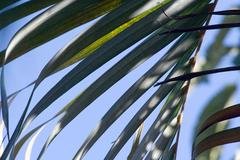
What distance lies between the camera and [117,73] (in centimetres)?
79

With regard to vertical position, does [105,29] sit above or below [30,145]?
above

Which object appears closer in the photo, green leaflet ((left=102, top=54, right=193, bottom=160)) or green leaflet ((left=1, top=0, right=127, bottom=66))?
green leaflet ((left=1, top=0, right=127, bottom=66))

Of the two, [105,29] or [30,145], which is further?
[30,145]

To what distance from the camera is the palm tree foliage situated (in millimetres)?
708

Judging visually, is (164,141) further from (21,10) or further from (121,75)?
(21,10)

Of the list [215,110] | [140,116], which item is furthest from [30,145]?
[215,110]

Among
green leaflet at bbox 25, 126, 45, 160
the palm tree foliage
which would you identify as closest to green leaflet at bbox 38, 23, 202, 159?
the palm tree foliage

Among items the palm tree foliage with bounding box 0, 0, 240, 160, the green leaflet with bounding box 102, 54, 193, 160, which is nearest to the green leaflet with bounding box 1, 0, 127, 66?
the palm tree foliage with bounding box 0, 0, 240, 160

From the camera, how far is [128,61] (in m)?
0.80

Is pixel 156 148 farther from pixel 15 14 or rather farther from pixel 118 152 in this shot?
pixel 15 14

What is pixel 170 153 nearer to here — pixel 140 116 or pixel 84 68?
pixel 140 116

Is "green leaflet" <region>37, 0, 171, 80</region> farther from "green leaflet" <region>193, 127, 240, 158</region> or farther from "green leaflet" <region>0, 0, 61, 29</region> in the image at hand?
"green leaflet" <region>193, 127, 240, 158</region>

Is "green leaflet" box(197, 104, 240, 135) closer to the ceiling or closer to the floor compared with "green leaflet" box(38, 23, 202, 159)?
closer to the floor

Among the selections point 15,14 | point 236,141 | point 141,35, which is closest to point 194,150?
point 236,141
